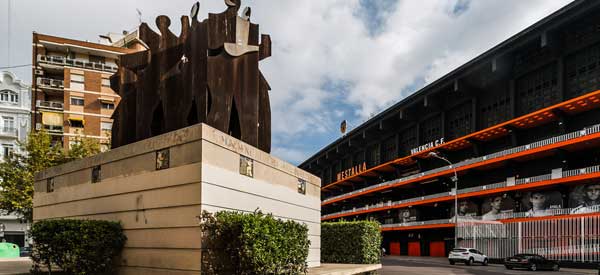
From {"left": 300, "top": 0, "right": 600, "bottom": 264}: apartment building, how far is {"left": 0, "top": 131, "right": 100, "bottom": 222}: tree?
110ft

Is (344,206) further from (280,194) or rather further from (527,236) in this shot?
(280,194)

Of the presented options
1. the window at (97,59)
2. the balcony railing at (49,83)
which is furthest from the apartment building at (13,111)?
the window at (97,59)

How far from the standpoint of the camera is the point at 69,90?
60.2 m

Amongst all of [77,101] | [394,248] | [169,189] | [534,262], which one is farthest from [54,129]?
[169,189]

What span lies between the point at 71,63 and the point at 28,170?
99.0ft

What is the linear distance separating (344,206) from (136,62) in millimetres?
78267

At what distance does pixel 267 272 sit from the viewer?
37.3 feet

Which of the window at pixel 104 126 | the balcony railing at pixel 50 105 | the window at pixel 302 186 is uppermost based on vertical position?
the balcony railing at pixel 50 105

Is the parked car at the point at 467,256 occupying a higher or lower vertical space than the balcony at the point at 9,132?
lower

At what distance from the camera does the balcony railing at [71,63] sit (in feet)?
199

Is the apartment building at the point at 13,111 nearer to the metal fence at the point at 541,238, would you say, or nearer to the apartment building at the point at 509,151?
the apartment building at the point at 509,151

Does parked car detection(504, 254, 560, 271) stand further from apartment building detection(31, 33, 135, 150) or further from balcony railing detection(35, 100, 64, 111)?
balcony railing detection(35, 100, 64, 111)

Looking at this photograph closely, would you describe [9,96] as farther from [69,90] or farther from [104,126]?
[104,126]

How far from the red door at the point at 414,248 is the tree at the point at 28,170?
4456cm
